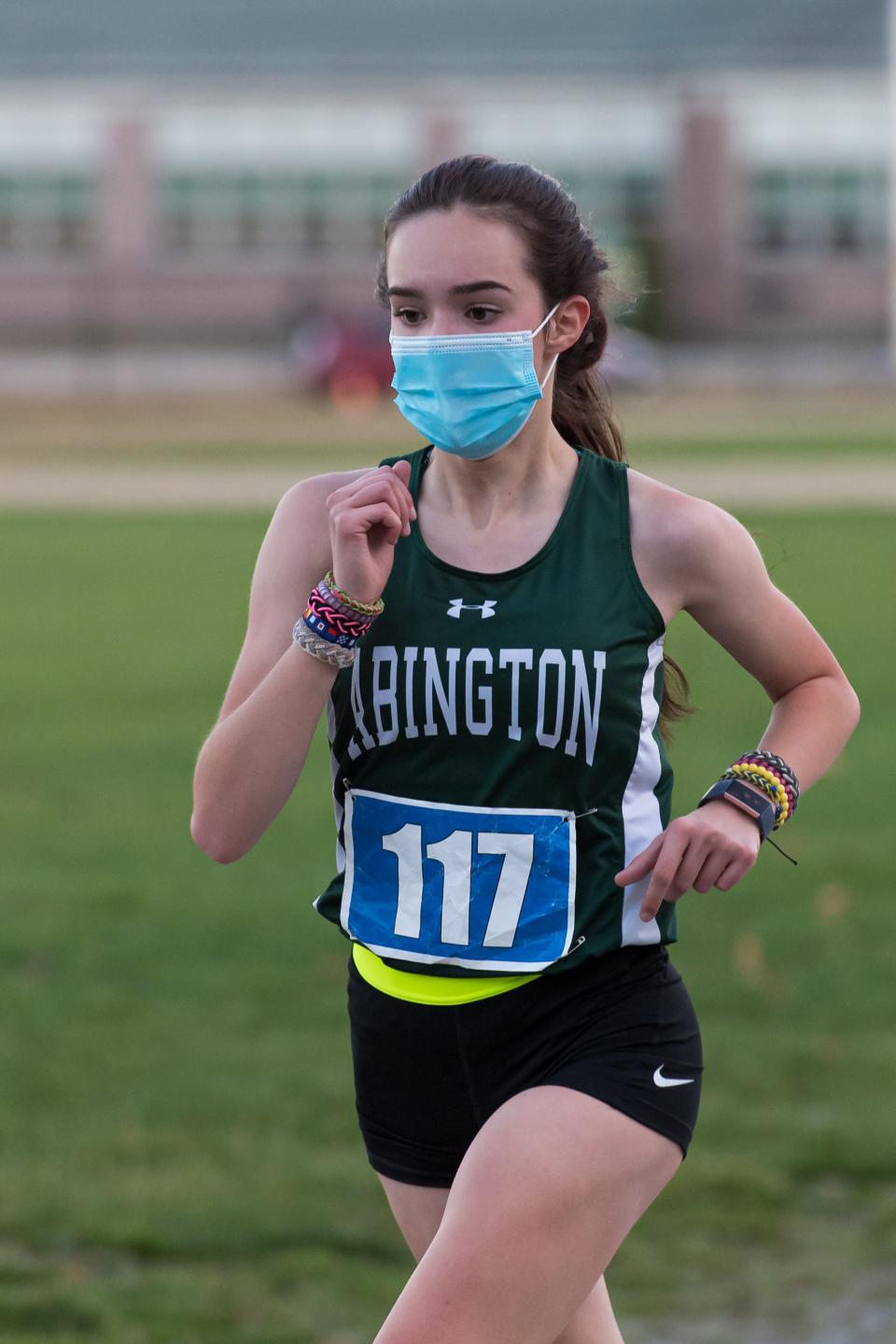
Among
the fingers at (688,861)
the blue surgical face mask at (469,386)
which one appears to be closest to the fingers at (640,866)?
the fingers at (688,861)

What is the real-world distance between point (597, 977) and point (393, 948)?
0.30 m

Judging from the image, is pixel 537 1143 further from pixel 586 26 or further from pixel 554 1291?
pixel 586 26

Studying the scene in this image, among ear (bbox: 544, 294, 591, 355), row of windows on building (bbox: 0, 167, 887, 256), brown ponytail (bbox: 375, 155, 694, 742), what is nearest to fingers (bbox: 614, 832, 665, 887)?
brown ponytail (bbox: 375, 155, 694, 742)

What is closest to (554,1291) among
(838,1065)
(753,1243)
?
(753,1243)

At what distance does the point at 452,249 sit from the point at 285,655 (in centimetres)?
62

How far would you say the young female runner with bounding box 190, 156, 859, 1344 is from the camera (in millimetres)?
2873

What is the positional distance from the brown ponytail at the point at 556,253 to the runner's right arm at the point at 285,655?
37 cm

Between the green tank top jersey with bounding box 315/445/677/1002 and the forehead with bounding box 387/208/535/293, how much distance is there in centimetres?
37

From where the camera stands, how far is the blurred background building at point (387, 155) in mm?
56344

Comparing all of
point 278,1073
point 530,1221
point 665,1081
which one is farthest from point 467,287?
point 278,1073

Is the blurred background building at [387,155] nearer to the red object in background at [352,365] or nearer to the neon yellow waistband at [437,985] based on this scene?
the red object in background at [352,365]

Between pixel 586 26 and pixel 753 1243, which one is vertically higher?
pixel 586 26

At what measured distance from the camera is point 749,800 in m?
3.01

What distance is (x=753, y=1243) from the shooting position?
16.4 ft
